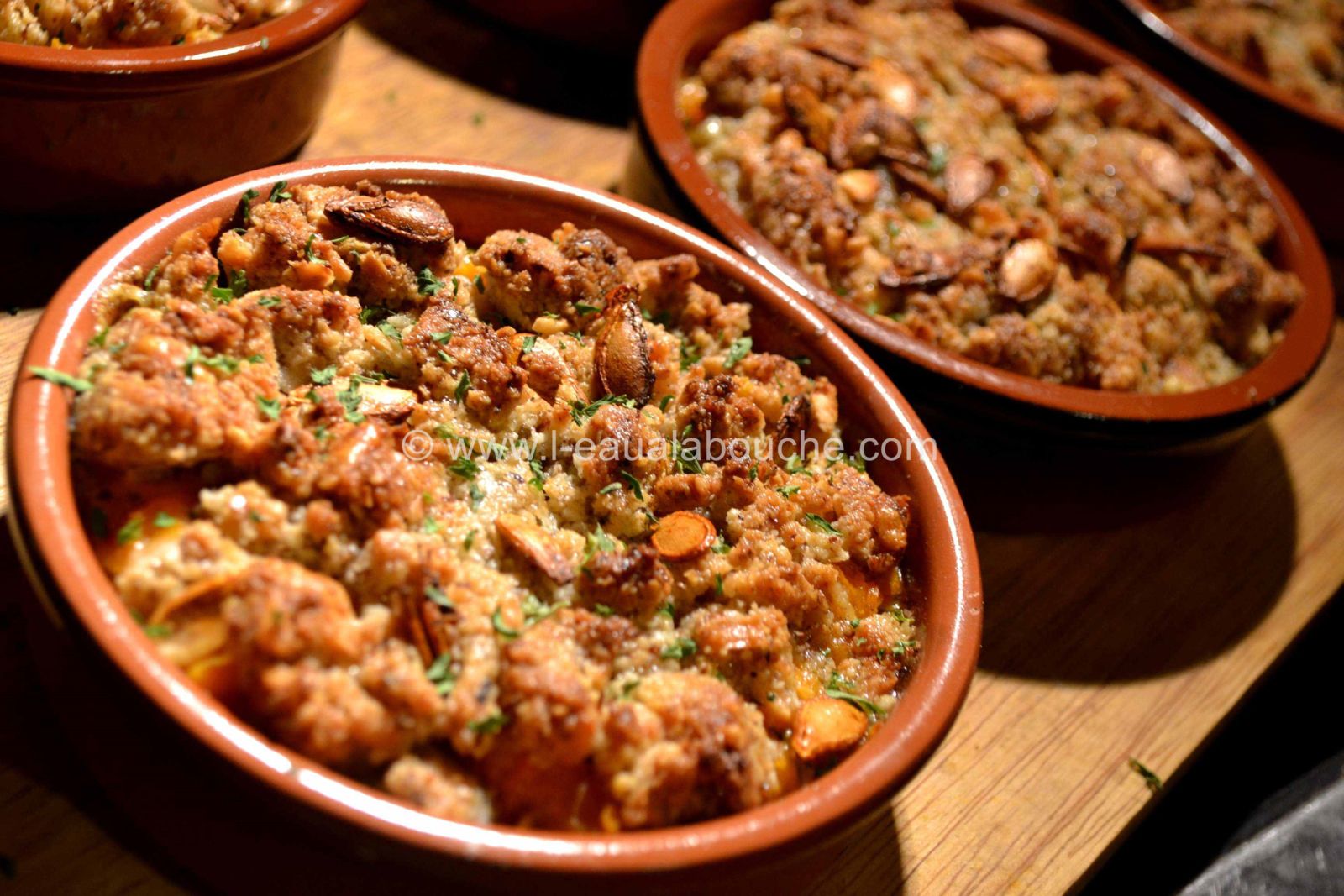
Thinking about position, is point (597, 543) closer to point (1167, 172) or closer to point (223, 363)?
point (223, 363)

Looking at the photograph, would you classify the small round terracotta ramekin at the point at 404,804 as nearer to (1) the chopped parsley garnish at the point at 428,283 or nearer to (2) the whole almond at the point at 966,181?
(1) the chopped parsley garnish at the point at 428,283

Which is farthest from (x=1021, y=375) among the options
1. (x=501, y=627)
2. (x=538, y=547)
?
(x=501, y=627)

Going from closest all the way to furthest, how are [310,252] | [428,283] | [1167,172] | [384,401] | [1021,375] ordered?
1. [384,401]
2. [310,252]
3. [428,283]
4. [1021,375]
5. [1167,172]

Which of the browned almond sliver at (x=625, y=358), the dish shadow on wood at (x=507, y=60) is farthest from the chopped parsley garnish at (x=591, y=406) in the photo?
the dish shadow on wood at (x=507, y=60)

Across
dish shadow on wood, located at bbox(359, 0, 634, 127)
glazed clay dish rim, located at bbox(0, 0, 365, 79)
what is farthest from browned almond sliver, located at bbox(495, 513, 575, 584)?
dish shadow on wood, located at bbox(359, 0, 634, 127)

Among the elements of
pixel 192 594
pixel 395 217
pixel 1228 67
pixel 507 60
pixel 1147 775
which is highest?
pixel 1228 67
